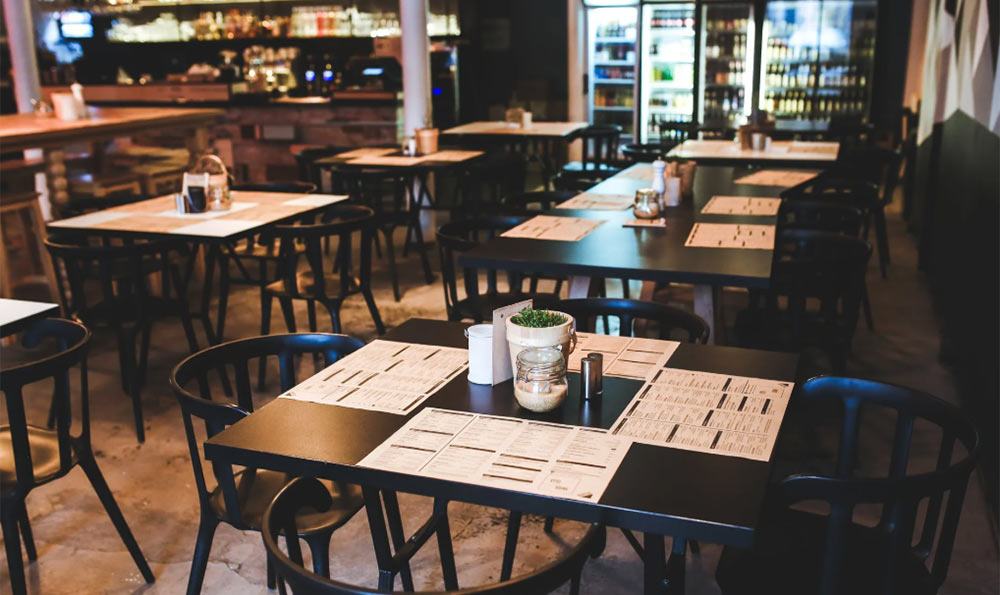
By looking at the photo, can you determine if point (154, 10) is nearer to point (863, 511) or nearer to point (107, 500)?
point (107, 500)

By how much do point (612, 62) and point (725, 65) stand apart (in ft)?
4.11

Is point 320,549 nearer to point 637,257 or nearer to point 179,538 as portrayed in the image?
point 179,538

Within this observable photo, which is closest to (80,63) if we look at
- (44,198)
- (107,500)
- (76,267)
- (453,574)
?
(44,198)

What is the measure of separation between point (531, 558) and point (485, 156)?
4.10 metres

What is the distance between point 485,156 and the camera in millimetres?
6320

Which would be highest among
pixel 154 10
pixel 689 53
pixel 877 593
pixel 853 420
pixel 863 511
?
pixel 154 10

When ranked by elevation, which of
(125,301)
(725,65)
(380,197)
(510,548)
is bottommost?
(510,548)

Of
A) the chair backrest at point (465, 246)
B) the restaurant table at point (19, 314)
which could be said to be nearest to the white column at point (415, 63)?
the chair backrest at point (465, 246)

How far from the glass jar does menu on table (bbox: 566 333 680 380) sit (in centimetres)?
15

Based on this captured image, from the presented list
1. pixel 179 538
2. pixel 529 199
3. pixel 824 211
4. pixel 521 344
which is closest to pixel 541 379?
pixel 521 344

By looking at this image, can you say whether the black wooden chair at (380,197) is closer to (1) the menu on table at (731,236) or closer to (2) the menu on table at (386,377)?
(1) the menu on table at (731,236)

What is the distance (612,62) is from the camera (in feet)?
32.0

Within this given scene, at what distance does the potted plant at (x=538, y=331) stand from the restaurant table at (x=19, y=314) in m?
1.50

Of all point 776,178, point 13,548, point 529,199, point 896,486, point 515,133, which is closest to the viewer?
point 896,486
